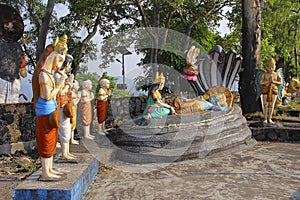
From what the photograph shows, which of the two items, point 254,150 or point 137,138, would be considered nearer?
point 137,138

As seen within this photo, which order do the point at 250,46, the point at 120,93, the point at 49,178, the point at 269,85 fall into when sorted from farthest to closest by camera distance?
the point at 120,93
the point at 250,46
the point at 269,85
the point at 49,178

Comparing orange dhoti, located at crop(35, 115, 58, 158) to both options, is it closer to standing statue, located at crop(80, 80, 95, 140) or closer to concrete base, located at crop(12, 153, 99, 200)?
concrete base, located at crop(12, 153, 99, 200)

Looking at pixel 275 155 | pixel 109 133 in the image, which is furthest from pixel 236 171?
pixel 109 133

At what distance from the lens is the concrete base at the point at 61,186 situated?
3295 millimetres

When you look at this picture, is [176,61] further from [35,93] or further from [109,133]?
[35,93]

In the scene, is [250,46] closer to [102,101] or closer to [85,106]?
[102,101]

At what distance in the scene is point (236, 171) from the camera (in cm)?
524

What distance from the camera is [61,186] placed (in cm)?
339

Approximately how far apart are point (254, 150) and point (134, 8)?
964cm

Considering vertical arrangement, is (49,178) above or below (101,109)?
below

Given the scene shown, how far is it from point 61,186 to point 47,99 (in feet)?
3.23

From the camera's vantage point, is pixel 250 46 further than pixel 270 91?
Yes

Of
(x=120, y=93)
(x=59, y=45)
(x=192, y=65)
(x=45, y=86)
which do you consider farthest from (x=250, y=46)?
(x=45, y=86)

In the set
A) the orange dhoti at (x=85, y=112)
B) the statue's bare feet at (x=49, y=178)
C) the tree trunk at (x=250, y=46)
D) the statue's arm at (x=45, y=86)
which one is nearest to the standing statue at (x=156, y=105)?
the orange dhoti at (x=85, y=112)
